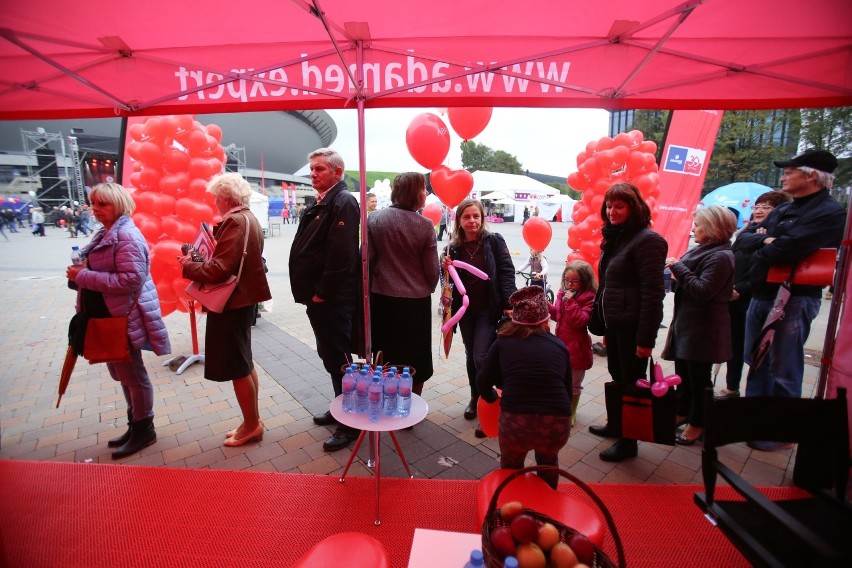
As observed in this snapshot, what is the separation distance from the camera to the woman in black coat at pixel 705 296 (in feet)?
9.41

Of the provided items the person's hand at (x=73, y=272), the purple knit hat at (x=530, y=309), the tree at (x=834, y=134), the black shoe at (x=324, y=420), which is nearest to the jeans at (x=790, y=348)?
the purple knit hat at (x=530, y=309)

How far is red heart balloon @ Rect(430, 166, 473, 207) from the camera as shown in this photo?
376 centimetres

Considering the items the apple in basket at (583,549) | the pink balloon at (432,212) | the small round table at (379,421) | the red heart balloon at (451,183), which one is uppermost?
the red heart balloon at (451,183)

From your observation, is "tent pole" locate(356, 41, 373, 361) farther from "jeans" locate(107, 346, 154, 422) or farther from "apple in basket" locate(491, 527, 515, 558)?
"jeans" locate(107, 346, 154, 422)

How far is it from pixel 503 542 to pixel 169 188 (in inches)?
172

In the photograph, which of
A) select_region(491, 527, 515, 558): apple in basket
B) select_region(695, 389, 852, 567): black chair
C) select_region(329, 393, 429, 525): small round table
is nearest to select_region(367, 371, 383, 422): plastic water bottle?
select_region(329, 393, 429, 525): small round table

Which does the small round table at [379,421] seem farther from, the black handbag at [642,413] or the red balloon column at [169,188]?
the red balloon column at [169,188]

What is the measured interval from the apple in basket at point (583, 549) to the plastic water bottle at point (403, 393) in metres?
1.18

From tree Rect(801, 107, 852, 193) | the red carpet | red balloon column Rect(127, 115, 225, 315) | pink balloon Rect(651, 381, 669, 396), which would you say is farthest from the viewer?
tree Rect(801, 107, 852, 193)

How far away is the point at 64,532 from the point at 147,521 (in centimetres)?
41

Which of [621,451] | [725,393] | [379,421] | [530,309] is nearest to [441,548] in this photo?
[379,421]

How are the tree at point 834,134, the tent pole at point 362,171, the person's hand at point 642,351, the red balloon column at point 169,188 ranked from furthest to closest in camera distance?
the tree at point 834,134
the red balloon column at point 169,188
the person's hand at point 642,351
the tent pole at point 362,171

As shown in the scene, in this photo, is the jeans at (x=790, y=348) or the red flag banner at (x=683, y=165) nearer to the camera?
the jeans at (x=790, y=348)

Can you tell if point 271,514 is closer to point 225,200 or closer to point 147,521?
point 147,521
